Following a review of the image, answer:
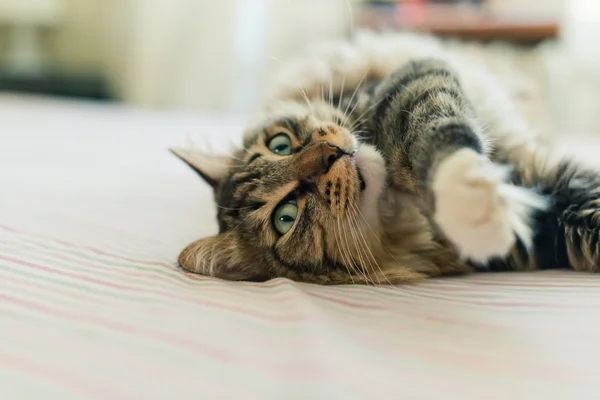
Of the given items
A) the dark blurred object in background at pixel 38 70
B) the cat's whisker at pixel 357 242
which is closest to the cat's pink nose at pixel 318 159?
the cat's whisker at pixel 357 242

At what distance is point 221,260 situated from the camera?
1017 millimetres

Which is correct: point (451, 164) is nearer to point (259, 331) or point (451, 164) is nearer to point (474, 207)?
point (474, 207)

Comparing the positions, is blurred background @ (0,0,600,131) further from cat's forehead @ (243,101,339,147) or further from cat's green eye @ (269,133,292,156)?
cat's green eye @ (269,133,292,156)

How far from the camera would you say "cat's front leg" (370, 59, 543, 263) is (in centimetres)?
71

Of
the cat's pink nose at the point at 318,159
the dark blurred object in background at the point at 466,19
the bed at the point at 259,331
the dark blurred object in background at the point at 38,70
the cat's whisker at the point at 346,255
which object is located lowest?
the bed at the point at 259,331

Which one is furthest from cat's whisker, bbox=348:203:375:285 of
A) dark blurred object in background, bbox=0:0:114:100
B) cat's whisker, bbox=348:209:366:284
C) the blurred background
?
dark blurred object in background, bbox=0:0:114:100

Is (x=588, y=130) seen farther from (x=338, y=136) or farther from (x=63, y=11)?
(x=63, y=11)

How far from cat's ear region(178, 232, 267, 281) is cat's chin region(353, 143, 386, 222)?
0.23 meters

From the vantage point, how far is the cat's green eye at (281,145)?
1192mm

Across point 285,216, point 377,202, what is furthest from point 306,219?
point 377,202

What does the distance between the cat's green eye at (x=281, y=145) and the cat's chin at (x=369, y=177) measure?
176mm

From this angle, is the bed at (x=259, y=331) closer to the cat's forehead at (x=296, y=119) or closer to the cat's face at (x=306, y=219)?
the cat's face at (x=306, y=219)

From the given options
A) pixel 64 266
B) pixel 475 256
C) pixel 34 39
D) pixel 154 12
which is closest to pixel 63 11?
pixel 34 39

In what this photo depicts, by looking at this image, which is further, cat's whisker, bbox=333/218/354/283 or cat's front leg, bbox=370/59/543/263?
cat's whisker, bbox=333/218/354/283
